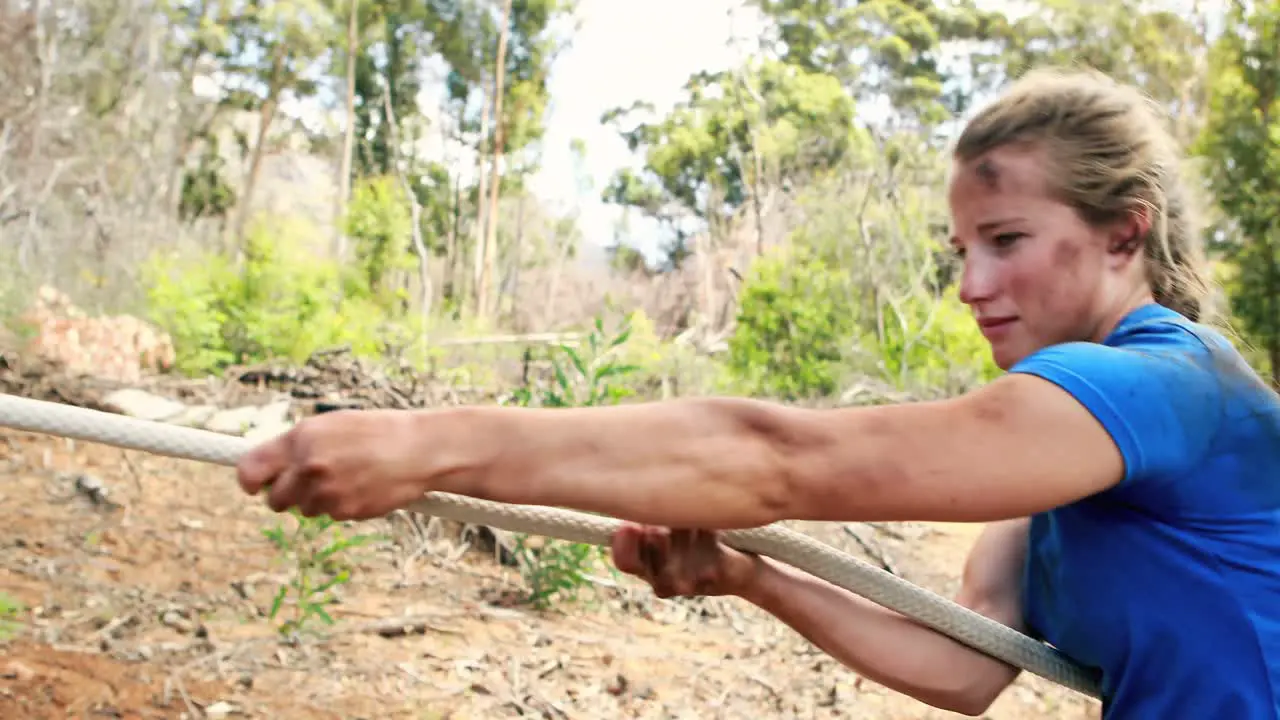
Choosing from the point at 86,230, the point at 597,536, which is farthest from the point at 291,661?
the point at 86,230

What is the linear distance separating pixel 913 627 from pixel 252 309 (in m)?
9.36

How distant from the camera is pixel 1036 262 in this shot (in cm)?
112

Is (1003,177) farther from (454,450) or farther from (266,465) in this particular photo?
(266,465)

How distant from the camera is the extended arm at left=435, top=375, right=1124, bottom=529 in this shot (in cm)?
90

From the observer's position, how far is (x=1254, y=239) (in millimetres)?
11109

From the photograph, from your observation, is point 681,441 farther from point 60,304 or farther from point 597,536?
point 60,304

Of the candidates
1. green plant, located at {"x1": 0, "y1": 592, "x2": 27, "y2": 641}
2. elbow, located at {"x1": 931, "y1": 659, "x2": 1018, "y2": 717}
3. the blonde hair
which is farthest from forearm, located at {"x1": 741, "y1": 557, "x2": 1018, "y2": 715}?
green plant, located at {"x1": 0, "y1": 592, "x2": 27, "y2": 641}

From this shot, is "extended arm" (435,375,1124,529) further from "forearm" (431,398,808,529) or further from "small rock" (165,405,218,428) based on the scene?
"small rock" (165,405,218,428)

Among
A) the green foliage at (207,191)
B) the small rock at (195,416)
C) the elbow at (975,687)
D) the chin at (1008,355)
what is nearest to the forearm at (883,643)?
the elbow at (975,687)

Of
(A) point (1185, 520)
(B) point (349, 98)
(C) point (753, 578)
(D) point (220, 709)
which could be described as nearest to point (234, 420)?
(D) point (220, 709)

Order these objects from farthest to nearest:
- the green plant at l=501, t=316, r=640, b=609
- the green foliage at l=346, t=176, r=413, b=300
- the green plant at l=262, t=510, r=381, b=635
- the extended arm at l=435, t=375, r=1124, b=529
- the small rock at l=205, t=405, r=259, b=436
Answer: the green foliage at l=346, t=176, r=413, b=300 < the small rock at l=205, t=405, r=259, b=436 < the green plant at l=501, t=316, r=640, b=609 < the green plant at l=262, t=510, r=381, b=635 < the extended arm at l=435, t=375, r=1124, b=529

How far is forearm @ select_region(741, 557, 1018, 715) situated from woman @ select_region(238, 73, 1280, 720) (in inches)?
6.6

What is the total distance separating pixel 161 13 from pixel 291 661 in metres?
18.6

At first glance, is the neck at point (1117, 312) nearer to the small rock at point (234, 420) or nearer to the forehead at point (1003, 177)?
the forehead at point (1003, 177)
